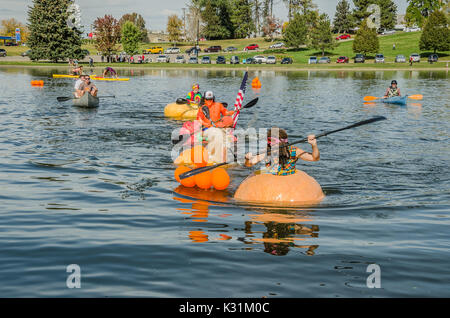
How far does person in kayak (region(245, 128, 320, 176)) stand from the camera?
399 inches

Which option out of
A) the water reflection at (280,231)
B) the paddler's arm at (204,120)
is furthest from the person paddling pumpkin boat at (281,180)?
the paddler's arm at (204,120)

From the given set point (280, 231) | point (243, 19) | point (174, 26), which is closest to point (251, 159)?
point (280, 231)

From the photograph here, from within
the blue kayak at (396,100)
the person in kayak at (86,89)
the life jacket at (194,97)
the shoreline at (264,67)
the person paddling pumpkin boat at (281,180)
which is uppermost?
the shoreline at (264,67)

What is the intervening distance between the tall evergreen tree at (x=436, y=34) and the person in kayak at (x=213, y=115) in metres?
84.5

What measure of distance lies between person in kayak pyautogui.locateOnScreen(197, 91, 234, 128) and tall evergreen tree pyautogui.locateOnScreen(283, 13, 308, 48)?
94.6 metres

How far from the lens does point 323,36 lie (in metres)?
98.1

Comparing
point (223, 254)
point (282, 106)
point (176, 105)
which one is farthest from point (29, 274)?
point (282, 106)

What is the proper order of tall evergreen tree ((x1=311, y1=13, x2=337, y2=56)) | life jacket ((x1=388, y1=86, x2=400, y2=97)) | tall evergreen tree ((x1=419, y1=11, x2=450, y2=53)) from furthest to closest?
tall evergreen tree ((x1=311, y1=13, x2=337, y2=56)) < tall evergreen tree ((x1=419, y1=11, x2=450, y2=53)) < life jacket ((x1=388, y1=86, x2=400, y2=97))

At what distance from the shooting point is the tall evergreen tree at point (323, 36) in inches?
3871

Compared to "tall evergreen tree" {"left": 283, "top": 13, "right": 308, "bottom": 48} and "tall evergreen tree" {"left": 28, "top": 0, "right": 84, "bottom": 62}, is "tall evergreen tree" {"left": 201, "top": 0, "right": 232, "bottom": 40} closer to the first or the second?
"tall evergreen tree" {"left": 283, "top": 13, "right": 308, "bottom": 48}

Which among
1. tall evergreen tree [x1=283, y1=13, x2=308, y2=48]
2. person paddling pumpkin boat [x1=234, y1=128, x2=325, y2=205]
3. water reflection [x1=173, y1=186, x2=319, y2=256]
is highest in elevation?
tall evergreen tree [x1=283, y1=13, x2=308, y2=48]

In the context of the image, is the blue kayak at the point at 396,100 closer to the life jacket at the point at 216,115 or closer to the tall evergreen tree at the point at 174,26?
the life jacket at the point at 216,115

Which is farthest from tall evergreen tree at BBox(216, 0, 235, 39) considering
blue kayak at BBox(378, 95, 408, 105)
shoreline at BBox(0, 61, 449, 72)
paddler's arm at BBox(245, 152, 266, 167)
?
paddler's arm at BBox(245, 152, 266, 167)
